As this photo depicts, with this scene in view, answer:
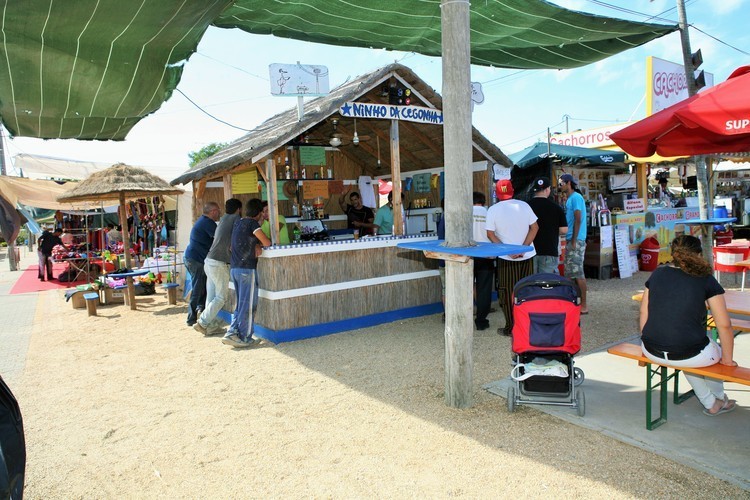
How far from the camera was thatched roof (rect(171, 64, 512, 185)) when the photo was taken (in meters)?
6.34

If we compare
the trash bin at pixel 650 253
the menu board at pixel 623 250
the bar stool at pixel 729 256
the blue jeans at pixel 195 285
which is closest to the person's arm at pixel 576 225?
the bar stool at pixel 729 256

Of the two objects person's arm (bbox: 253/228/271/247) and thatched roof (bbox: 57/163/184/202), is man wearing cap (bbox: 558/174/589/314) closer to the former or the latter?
person's arm (bbox: 253/228/271/247)

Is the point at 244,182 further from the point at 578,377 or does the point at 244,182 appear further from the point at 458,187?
the point at 578,377

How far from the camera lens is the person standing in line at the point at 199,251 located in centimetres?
805

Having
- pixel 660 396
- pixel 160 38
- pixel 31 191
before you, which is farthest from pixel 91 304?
pixel 660 396

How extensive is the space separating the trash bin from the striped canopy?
6.26 m

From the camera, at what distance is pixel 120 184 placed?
10.6m

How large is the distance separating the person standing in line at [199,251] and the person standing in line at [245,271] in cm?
162

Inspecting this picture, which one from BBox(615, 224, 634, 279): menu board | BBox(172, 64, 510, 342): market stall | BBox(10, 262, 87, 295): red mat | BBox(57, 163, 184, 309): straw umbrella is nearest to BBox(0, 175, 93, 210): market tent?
BBox(10, 262, 87, 295): red mat

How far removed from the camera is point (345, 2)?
462cm

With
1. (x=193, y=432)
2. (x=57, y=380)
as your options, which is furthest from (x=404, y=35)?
(x=57, y=380)

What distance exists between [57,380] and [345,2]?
17.0 feet

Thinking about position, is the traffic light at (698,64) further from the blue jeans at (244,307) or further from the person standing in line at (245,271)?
the blue jeans at (244,307)

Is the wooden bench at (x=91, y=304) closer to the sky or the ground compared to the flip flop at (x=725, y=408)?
closer to the sky
